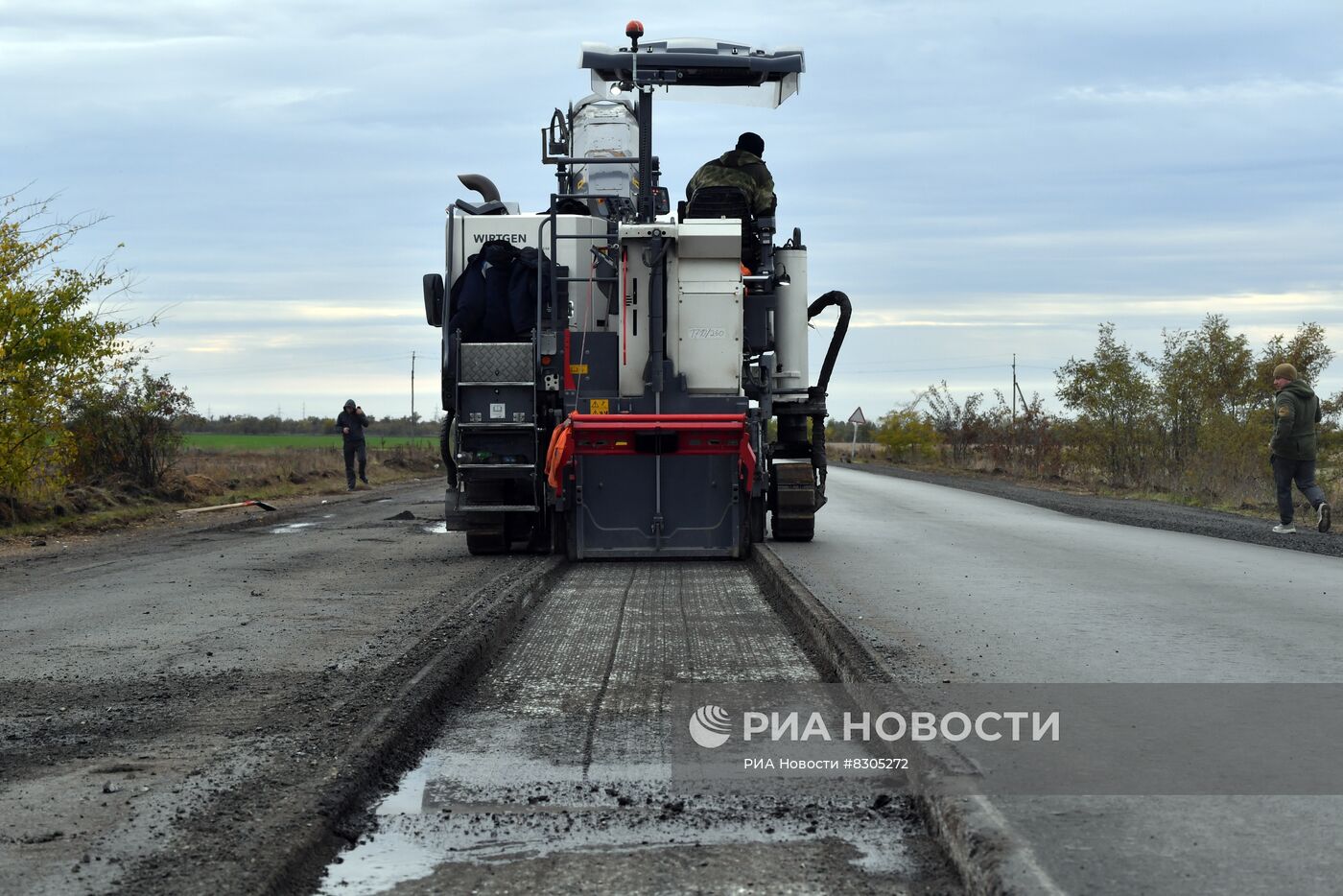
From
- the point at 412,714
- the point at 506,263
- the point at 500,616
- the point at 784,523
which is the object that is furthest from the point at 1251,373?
the point at 412,714

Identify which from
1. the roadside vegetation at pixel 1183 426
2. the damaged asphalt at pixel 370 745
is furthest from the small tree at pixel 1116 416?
the damaged asphalt at pixel 370 745

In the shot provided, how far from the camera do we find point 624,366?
46.9ft

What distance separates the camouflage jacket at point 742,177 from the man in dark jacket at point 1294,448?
7.15m

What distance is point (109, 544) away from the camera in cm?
1777

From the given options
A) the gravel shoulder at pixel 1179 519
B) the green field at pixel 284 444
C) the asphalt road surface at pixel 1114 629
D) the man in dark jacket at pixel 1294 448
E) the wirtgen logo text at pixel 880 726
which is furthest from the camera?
the green field at pixel 284 444

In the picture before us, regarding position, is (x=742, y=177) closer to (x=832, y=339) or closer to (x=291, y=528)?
(x=832, y=339)

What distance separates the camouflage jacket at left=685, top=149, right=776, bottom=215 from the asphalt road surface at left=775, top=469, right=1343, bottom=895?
3696mm

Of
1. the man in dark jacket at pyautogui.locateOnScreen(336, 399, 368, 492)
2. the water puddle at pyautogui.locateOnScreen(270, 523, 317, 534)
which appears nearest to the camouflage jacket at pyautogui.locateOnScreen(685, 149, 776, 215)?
the water puddle at pyautogui.locateOnScreen(270, 523, 317, 534)

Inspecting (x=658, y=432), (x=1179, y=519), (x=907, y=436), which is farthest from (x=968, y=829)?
(x=907, y=436)

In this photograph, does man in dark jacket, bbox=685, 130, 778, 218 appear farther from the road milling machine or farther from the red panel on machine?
the red panel on machine

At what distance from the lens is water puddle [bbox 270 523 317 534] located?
19.4 meters

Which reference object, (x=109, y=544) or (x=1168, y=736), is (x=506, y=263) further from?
(x=1168, y=736)

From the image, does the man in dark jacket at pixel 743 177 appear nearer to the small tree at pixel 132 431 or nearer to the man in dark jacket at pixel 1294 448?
the man in dark jacket at pixel 1294 448

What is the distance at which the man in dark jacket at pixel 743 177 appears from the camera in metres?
15.4
